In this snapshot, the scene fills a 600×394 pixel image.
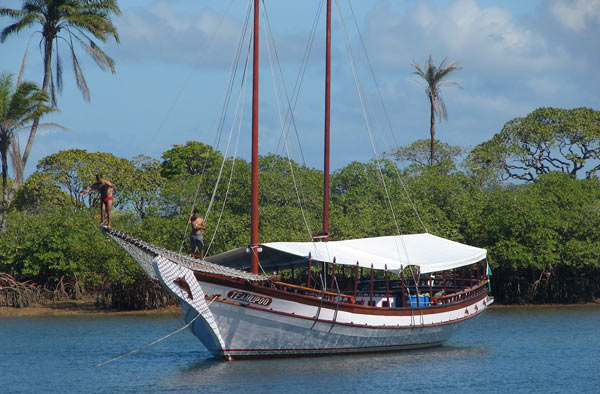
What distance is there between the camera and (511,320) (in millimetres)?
44406

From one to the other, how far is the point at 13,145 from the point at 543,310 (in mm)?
30697

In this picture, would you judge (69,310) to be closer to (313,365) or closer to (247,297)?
(247,297)

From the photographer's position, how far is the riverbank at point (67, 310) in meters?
47.5

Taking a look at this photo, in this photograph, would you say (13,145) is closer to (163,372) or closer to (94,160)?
(94,160)

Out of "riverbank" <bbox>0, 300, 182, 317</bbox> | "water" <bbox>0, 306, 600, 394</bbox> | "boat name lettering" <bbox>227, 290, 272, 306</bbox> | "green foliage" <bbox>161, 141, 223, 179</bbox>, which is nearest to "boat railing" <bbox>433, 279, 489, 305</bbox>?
"water" <bbox>0, 306, 600, 394</bbox>

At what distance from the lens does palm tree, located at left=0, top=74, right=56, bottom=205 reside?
49.7 meters

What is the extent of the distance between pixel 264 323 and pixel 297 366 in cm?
171

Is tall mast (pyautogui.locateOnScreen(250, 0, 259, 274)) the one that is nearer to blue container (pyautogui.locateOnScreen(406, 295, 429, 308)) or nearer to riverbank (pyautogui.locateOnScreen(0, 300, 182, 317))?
blue container (pyautogui.locateOnScreen(406, 295, 429, 308))

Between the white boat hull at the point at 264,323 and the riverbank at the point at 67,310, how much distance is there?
19.6 metres

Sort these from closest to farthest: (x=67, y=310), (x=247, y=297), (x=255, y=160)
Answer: (x=247, y=297)
(x=255, y=160)
(x=67, y=310)

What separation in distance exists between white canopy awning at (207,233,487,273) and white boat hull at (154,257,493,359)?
6.19 feet

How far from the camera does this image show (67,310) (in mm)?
48406

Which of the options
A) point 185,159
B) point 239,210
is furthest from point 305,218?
point 185,159

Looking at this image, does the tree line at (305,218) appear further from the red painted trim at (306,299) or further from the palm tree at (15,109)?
the red painted trim at (306,299)
